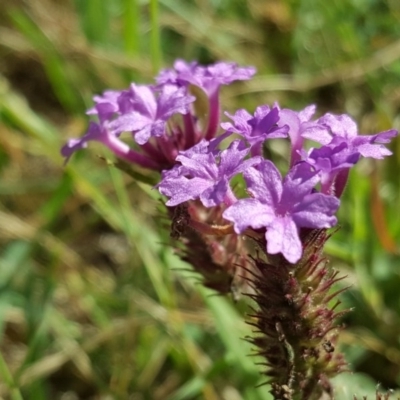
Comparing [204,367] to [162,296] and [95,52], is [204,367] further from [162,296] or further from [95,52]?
[95,52]

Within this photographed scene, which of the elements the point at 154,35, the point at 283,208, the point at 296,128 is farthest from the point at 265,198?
the point at 154,35

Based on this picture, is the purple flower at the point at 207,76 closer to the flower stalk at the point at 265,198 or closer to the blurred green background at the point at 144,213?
the flower stalk at the point at 265,198

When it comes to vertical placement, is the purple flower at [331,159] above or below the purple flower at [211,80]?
below

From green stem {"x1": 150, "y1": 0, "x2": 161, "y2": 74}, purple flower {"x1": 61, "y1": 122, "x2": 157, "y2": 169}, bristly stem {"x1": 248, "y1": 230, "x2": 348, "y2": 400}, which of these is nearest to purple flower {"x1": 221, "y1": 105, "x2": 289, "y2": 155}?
bristly stem {"x1": 248, "y1": 230, "x2": 348, "y2": 400}

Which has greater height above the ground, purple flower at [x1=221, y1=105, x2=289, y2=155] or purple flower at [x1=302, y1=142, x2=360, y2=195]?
purple flower at [x1=221, y1=105, x2=289, y2=155]

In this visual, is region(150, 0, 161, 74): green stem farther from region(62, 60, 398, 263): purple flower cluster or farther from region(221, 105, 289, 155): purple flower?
region(221, 105, 289, 155): purple flower

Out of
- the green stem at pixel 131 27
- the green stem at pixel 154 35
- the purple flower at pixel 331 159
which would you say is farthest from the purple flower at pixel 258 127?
the green stem at pixel 131 27

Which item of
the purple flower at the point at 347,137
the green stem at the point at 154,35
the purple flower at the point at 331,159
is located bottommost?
the purple flower at the point at 331,159
